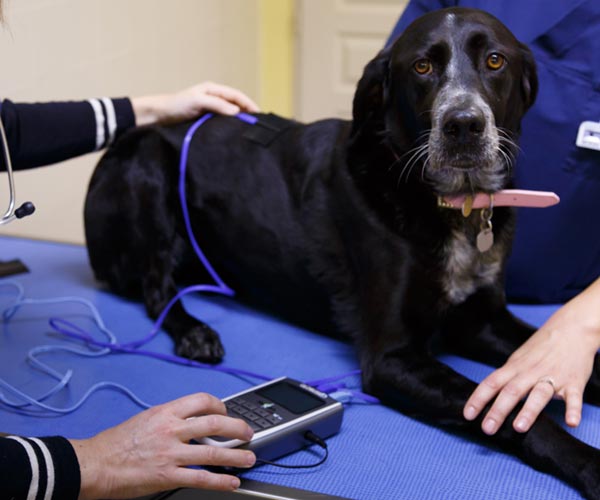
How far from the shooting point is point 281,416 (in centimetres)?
116

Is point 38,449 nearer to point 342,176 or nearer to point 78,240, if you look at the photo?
point 342,176

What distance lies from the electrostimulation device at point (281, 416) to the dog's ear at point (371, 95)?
50 centimetres

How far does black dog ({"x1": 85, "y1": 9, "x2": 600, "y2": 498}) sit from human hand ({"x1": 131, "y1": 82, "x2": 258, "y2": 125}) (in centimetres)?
5

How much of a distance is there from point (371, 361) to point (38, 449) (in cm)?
60

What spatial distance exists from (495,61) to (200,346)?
74cm

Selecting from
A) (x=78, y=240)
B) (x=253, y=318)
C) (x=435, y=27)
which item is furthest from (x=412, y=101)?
(x=78, y=240)

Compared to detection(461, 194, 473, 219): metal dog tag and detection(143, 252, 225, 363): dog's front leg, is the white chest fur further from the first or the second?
detection(143, 252, 225, 363): dog's front leg

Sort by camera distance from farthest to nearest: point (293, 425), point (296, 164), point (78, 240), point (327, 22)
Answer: point (327, 22) < point (78, 240) < point (296, 164) < point (293, 425)

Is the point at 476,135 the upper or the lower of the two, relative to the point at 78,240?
A: upper

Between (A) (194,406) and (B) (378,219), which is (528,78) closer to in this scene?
(B) (378,219)

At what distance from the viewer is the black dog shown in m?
1.29

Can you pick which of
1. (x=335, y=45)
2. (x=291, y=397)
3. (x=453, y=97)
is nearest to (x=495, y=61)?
(x=453, y=97)

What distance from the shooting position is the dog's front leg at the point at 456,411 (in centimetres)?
108

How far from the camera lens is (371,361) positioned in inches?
53.3
